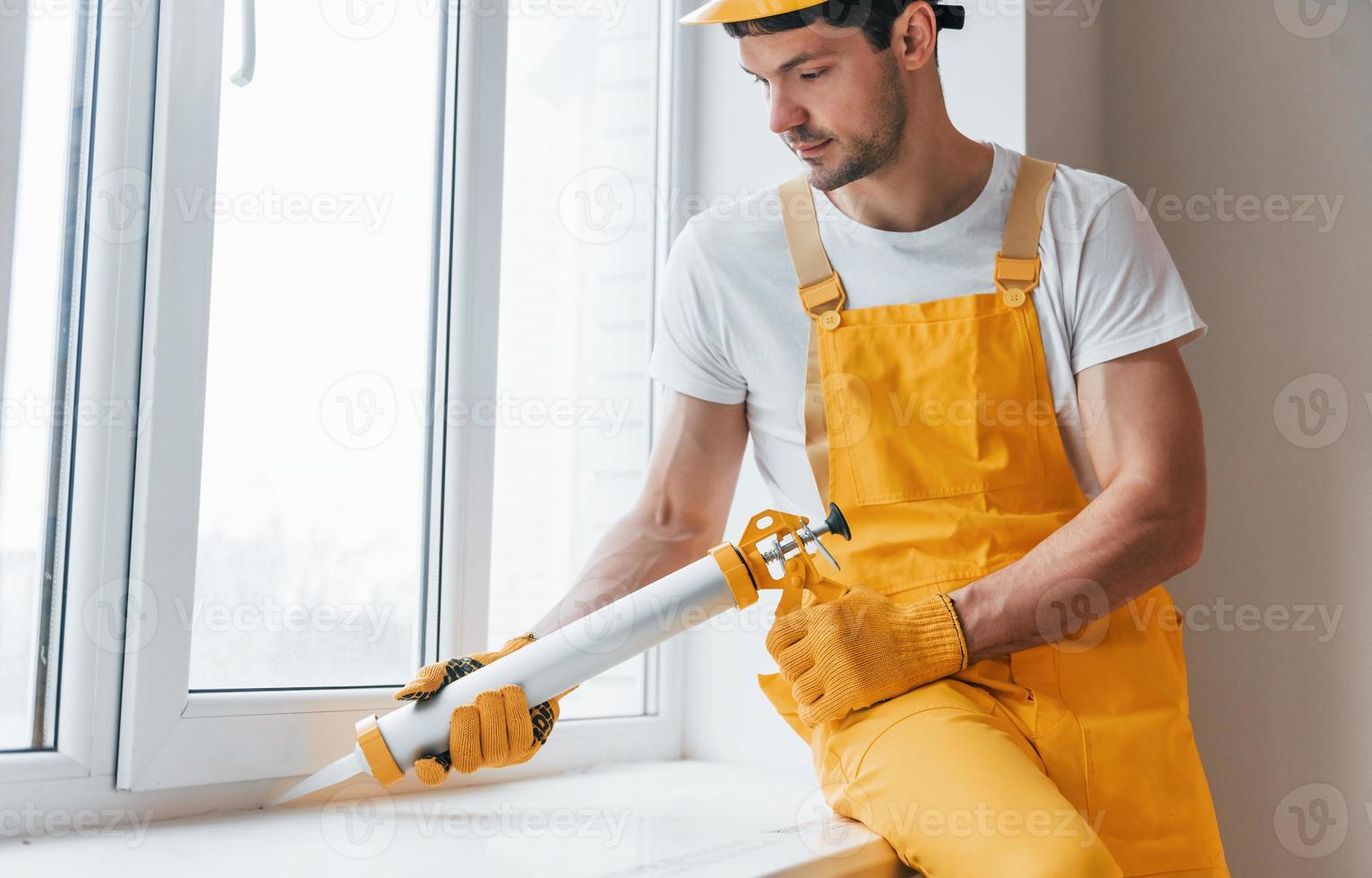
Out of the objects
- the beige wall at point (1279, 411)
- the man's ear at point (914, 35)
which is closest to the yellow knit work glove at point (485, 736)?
the man's ear at point (914, 35)

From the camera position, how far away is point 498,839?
1.12 m

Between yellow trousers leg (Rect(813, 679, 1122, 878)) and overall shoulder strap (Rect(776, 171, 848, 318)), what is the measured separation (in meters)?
0.45

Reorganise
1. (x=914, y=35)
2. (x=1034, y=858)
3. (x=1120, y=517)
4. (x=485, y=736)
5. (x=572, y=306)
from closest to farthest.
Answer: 1. (x=1034, y=858)
2. (x=485, y=736)
3. (x=1120, y=517)
4. (x=914, y=35)
5. (x=572, y=306)

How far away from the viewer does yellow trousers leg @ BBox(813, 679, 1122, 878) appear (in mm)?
932

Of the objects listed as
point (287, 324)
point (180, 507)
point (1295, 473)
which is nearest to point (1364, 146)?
point (1295, 473)

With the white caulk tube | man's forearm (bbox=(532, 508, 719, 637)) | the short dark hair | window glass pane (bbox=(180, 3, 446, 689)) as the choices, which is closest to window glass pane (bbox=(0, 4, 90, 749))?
window glass pane (bbox=(180, 3, 446, 689))

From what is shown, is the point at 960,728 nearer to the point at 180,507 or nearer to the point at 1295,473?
the point at 180,507

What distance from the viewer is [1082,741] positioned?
3.58ft

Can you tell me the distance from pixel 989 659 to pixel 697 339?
0.51 metres

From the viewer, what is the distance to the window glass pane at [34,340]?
3.52ft

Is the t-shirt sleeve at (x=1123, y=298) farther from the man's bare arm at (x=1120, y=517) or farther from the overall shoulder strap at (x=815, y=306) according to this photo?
the overall shoulder strap at (x=815, y=306)

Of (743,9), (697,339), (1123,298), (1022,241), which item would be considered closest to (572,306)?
(697,339)

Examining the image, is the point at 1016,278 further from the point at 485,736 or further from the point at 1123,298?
the point at 485,736

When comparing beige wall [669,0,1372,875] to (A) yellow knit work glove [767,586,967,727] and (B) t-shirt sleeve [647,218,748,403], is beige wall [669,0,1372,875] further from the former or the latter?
(A) yellow knit work glove [767,586,967,727]
